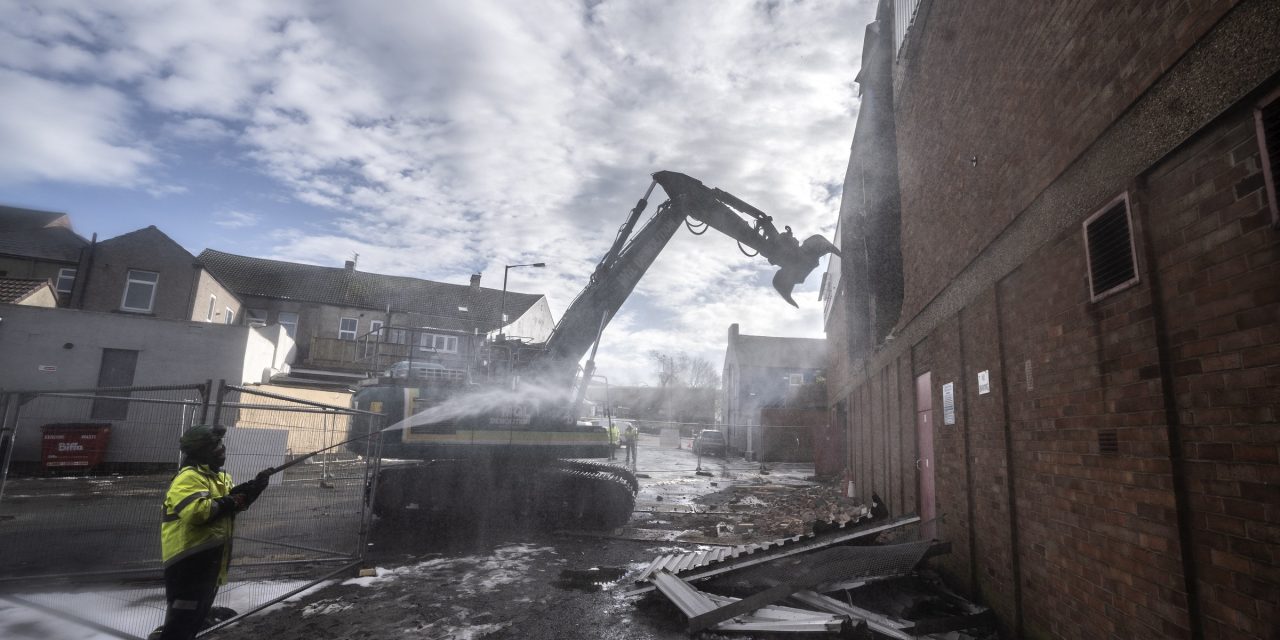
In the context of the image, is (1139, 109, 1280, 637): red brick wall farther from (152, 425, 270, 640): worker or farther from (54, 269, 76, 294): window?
(54, 269, 76, 294): window

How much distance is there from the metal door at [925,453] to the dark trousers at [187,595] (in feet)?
21.0

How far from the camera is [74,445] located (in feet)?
21.9

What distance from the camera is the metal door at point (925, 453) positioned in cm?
664

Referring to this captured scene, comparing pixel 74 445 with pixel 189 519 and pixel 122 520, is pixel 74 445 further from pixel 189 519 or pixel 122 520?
pixel 189 519

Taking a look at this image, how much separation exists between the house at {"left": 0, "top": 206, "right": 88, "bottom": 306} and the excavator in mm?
21570

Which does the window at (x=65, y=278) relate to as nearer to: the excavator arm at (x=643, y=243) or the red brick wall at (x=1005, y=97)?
the excavator arm at (x=643, y=243)

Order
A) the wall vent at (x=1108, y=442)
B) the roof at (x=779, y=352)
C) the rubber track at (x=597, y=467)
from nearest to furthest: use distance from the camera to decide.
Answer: the wall vent at (x=1108, y=442)
the rubber track at (x=597, y=467)
the roof at (x=779, y=352)

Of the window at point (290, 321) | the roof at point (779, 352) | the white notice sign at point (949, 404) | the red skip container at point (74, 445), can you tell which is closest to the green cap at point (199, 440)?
the red skip container at point (74, 445)

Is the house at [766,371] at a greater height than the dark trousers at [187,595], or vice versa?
the house at [766,371]

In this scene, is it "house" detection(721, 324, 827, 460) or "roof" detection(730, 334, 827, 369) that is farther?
"roof" detection(730, 334, 827, 369)

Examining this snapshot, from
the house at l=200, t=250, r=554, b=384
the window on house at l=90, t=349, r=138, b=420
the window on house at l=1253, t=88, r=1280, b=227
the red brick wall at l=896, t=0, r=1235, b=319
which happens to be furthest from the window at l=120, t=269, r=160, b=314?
the window on house at l=1253, t=88, r=1280, b=227

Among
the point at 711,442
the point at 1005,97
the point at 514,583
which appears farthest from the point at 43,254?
the point at 1005,97

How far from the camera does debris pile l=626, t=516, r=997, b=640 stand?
4582mm

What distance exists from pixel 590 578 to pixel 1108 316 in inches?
221
